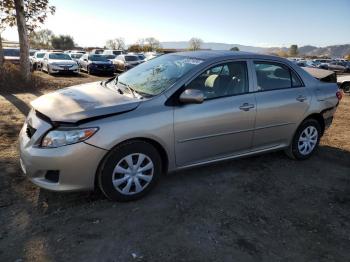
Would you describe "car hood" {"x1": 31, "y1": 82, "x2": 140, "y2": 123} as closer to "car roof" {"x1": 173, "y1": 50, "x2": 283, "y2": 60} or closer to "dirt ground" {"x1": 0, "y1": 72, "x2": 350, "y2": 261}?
"dirt ground" {"x1": 0, "y1": 72, "x2": 350, "y2": 261}

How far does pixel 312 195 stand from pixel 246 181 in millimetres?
855

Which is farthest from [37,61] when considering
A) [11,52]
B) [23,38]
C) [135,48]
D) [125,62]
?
[135,48]

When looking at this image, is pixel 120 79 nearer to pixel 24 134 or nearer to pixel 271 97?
pixel 24 134

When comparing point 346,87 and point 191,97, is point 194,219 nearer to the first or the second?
point 191,97

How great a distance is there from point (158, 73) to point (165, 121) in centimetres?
95

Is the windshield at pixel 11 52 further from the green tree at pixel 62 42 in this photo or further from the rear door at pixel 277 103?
the green tree at pixel 62 42

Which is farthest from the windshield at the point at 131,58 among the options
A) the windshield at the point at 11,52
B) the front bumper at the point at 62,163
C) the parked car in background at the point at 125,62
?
the front bumper at the point at 62,163

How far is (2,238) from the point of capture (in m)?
3.31

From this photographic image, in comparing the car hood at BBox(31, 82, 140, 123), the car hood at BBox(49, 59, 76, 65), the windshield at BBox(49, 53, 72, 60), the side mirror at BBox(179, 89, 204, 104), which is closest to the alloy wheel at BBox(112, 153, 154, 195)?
the car hood at BBox(31, 82, 140, 123)

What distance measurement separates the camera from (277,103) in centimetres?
509

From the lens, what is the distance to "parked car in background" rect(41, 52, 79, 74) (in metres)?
21.0

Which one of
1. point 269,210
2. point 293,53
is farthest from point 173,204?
point 293,53

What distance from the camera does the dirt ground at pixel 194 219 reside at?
3.21 meters

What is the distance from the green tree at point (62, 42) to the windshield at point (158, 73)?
7560 cm
